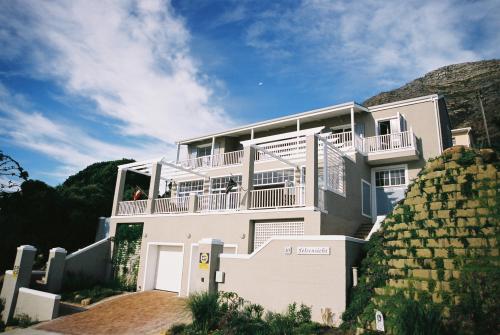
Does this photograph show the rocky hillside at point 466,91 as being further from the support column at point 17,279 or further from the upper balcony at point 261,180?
the support column at point 17,279

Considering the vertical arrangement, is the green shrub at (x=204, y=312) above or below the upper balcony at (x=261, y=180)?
below

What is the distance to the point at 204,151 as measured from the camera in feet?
86.9

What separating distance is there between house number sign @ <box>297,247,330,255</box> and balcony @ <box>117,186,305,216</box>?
3.14 meters

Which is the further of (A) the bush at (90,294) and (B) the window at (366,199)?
(B) the window at (366,199)

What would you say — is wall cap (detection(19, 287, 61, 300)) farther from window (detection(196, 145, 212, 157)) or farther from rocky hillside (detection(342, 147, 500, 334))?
window (detection(196, 145, 212, 157))

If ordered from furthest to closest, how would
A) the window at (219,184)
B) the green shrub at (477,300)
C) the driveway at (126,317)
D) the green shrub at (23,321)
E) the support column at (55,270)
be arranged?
the window at (219,184) → the support column at (55,270) → the green shrub at (23,321) → the driveway at (126,317) → the green shrub at (477,300)

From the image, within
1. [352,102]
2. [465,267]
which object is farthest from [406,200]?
[352,102]

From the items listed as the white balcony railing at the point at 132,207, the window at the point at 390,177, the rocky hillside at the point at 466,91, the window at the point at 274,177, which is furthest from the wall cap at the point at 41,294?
the rocky hillside at the point at 466,91

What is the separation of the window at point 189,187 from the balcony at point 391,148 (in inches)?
441

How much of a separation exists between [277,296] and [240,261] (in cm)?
169

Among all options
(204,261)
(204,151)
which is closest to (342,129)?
(204,151)

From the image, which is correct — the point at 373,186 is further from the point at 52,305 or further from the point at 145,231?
the point at 52,305

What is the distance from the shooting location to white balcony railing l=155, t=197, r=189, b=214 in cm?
1738

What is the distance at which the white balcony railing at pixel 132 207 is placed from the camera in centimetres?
1883
